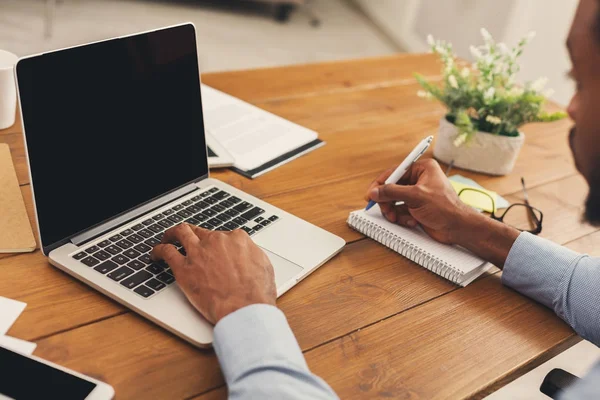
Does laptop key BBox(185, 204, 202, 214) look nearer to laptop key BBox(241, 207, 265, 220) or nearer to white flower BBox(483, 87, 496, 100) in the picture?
laptop key BBox(241, 207, 265, 220)

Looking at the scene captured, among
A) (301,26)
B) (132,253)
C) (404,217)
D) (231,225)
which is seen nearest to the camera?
(132,253)

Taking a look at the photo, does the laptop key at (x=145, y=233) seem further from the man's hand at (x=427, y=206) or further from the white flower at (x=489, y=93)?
the white flower at (x=489, y=93)

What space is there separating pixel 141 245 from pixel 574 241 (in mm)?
794

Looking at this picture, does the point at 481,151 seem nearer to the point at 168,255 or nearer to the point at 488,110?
the point at 488,110

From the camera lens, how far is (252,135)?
50.5 inches

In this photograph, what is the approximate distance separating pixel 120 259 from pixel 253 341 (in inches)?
9.4

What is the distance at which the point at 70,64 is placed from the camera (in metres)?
0.80

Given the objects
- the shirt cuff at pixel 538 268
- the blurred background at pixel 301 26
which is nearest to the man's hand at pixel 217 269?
the shirt cuff at pixel 538 268

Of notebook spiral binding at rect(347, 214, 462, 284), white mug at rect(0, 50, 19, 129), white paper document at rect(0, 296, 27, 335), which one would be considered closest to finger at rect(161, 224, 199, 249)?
white paper document at rect(0, 296, 27, 335)

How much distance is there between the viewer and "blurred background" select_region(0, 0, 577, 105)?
3.46m

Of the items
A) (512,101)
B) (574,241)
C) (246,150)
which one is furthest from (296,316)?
(512,101)

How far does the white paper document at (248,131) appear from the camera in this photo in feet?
3.98

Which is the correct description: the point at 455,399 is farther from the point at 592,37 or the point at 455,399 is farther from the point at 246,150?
the point at 246,150

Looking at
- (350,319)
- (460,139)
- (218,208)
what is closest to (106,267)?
(218,208)
